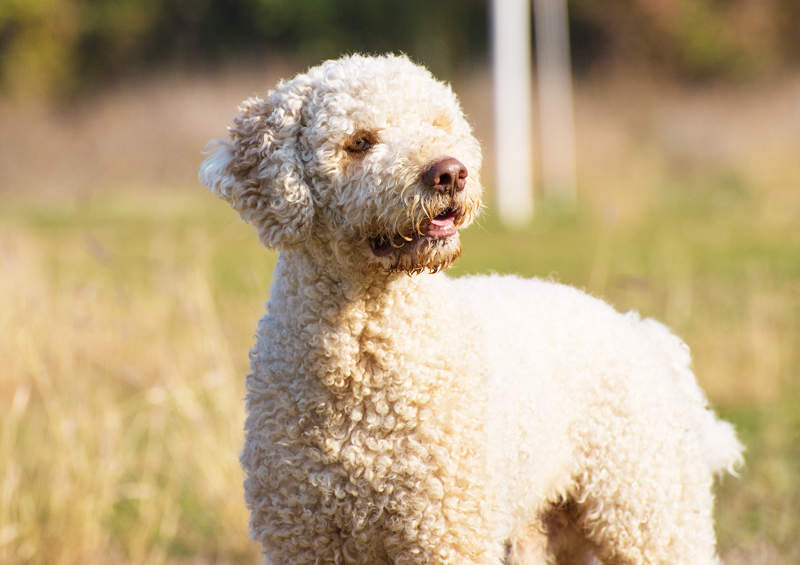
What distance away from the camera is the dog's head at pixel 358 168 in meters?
2.82

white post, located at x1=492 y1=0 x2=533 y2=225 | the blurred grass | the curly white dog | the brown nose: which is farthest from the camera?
white post, located at x1=492 y1=0 x2=533 y2=225

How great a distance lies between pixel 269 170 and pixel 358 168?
0.24 meters

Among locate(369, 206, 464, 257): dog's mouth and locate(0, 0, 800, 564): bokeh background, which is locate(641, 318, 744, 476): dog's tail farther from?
locate(369, 206, 464, 257): dog's mouth

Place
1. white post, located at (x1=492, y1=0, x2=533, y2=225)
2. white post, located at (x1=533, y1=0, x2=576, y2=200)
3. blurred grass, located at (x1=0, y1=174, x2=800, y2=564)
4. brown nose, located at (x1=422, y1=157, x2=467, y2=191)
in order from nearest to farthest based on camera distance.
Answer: brown nose, located at (x1=422, y1=157, x2=467, y2=191) < blurred grass, located at (x1=0, y1=174, x2=800, y2=564) < white post, located at (x1=492, y1=0, x2=533, y2=225) < white post, located at (x1=533, y1=0, x2=576, y2=200)

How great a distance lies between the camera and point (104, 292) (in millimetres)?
6348

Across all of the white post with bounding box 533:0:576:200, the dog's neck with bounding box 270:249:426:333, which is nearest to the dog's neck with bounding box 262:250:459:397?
the dog's neck with bounding box 270:249:426:333

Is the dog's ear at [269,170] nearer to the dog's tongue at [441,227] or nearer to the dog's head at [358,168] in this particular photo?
the dog's head at [358,168]

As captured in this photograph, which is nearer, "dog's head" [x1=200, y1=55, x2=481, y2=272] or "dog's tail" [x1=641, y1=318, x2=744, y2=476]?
"dog's head" [x1=200, y1=55, x2=481, y2=272]

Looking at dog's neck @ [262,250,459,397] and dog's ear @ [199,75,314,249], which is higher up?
dog's ear @ [199,75,314,249]

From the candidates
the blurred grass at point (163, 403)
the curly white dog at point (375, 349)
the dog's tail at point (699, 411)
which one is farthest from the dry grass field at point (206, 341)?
the curly white dog at point (375, 349)

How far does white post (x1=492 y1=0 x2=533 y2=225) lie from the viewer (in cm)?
1491

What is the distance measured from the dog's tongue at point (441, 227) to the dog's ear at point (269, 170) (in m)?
0.33

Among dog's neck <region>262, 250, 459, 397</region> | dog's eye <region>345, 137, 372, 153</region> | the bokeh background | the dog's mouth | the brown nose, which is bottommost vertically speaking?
dog's neck <region>262, 250, 459, 397</region>

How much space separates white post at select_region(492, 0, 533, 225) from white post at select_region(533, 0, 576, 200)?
118 centimetres
